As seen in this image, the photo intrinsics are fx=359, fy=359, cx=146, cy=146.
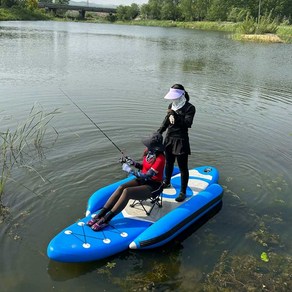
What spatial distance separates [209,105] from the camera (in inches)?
568

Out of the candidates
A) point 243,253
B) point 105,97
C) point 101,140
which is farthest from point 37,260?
point 105,97

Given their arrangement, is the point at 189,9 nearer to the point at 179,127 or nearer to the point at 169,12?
the point at 169,12

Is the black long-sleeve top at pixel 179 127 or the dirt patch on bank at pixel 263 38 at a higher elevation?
the dirt patch on bank at pixel 263 38

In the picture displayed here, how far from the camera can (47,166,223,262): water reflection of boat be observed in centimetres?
542

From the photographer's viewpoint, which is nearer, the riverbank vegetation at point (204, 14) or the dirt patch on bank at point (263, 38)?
the dirt patch on bank at point (263, 38)

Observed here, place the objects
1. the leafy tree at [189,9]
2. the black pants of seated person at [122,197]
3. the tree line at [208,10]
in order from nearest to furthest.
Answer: the black pants of seated person at [122,197]
the tree line at [208,10]
the leafy tree at [189,9]

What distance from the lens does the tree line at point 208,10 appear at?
80.1 meters

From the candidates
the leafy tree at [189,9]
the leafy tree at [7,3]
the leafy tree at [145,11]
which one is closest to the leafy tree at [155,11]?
the leafy tree at [145,11]

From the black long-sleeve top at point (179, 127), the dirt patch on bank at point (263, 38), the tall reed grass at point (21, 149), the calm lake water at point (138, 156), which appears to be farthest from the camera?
the dirt patch on bank at point (263, 38)

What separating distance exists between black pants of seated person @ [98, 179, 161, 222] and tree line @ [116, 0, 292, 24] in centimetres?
7135

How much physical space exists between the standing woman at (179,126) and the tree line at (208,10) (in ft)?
231

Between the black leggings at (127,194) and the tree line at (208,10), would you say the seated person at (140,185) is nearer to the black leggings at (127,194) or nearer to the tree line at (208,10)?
the black leggings at (127,194)

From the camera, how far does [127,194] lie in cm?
594

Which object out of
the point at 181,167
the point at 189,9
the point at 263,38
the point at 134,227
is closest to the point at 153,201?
the point at 134,227
